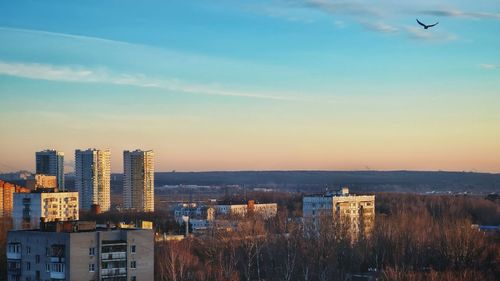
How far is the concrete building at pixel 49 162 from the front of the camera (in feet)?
259

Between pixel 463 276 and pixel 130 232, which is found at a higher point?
pixel 130 232

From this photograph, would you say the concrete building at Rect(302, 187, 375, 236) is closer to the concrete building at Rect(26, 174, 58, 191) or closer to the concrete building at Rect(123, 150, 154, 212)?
the concrete building at Rect(26, 174, 58, 191)

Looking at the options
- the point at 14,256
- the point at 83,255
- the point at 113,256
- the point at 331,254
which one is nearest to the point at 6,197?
the point at 331,254

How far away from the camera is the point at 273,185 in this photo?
155375mm

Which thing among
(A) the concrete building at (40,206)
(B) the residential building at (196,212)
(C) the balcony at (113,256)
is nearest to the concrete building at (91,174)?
(B) the residential building at (196,212)

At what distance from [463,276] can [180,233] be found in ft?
76.4

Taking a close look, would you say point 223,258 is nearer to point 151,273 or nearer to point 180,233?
point 151,273

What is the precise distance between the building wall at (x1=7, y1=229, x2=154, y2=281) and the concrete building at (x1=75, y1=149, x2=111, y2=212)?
52.6 metres

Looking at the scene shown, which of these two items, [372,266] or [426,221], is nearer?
[372,266]

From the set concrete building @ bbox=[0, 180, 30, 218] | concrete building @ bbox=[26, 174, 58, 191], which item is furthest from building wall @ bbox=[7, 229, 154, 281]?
concrete building @ bbox=[26, 174, 58, 191]

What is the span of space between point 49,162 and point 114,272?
197 ft

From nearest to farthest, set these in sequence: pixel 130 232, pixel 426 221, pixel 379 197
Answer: pixel 130 232
pixel 426 221
pixel 379 197

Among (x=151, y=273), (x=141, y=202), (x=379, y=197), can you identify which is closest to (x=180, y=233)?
(x=151, y=273)

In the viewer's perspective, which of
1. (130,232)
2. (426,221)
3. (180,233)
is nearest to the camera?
(130,232)
